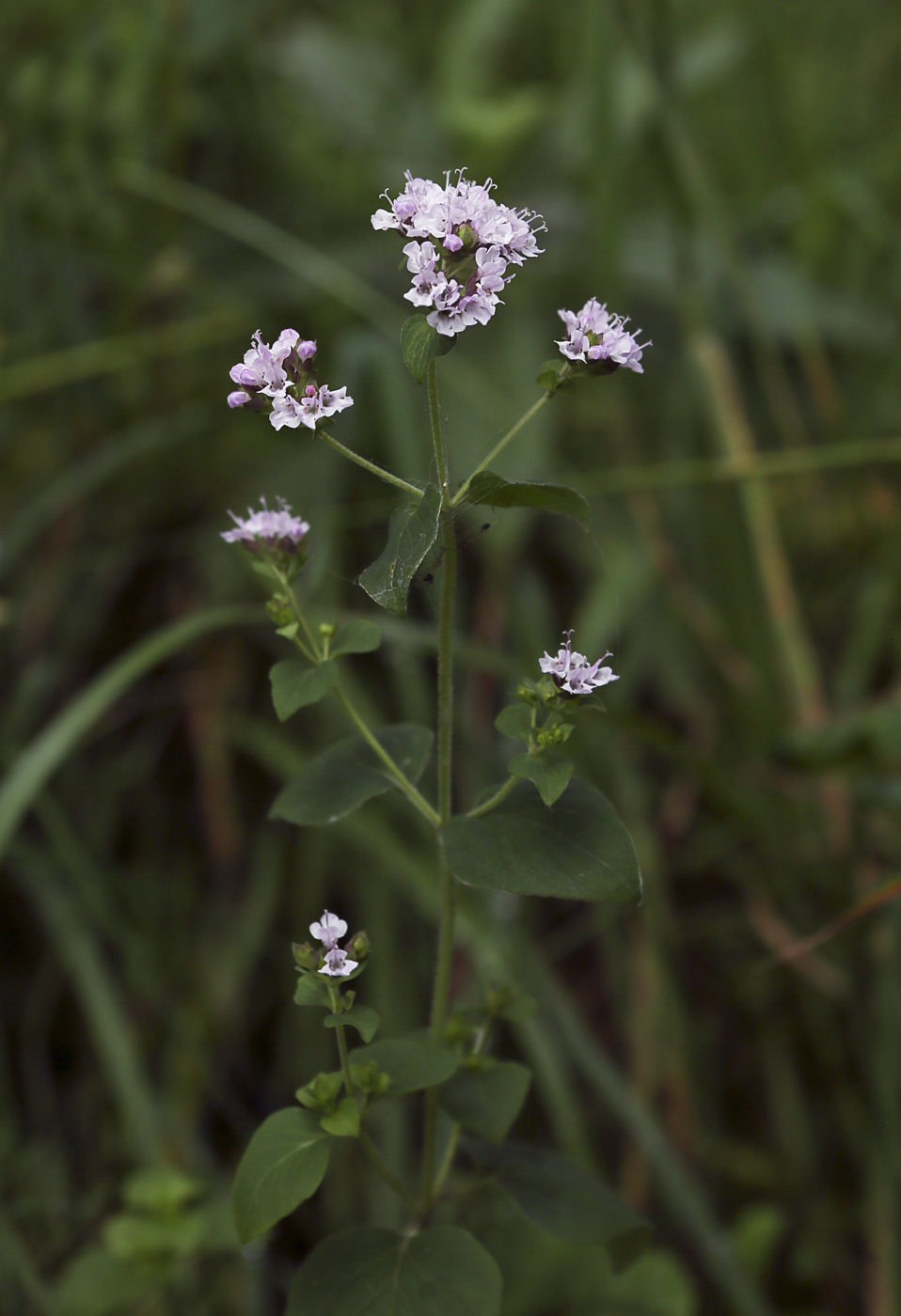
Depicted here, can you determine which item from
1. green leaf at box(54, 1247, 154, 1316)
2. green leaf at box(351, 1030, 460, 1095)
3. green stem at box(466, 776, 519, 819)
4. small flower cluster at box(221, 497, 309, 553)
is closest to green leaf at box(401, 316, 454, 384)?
small flower cluster at box(221, 497, 309, 553)

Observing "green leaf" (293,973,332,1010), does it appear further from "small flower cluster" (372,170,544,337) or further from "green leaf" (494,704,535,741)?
"small flower cluster" (372,170,544,337)

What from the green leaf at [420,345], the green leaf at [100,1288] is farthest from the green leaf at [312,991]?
the green leaf at [100,1288]

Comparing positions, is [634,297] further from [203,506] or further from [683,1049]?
[683,1049]

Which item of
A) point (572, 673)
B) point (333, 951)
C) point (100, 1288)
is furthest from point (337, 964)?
point (100, 1288)

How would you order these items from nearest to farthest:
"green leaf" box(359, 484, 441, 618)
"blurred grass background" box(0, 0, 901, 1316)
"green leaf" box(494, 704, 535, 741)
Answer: "green leaf" box(359, 484, 441, 618) → "green leaf" box(494, 704, 535, 741) → "blurred grass background" box(0, 0, 901, 1316)

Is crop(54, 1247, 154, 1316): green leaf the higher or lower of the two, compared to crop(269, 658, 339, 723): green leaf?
lower

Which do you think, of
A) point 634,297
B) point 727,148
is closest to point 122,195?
point 634,297

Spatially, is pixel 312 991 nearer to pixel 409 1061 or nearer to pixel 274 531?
pixel 409 1061
